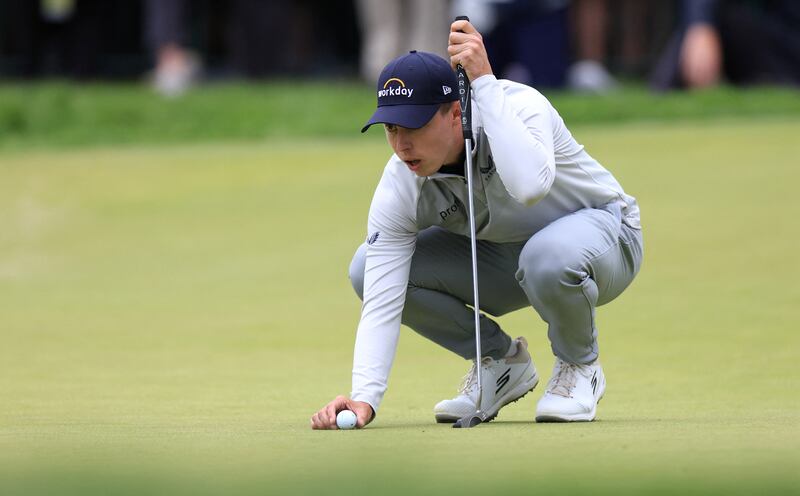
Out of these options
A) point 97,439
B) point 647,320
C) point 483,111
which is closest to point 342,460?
point 97,439

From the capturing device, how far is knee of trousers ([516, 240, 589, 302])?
432 centimetres

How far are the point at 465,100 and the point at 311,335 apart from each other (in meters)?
2.94

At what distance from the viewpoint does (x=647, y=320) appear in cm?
711

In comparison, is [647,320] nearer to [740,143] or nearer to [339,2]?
[740,143]

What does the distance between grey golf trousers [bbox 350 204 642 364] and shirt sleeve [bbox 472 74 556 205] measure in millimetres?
212

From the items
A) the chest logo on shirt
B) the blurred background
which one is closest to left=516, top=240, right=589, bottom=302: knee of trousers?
the chest logo on shirt

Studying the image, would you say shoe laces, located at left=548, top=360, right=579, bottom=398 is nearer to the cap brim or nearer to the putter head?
the putter head

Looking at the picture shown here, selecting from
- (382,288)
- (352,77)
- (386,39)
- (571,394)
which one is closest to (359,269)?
(382,288)

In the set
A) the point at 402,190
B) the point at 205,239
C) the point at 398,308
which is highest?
the point at 402,190

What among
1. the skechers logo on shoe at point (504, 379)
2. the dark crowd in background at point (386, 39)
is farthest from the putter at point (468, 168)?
the dark crowd in background at point (386, 39)

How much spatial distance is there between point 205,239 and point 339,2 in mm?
7459

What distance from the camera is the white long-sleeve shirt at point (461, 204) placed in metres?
4.33

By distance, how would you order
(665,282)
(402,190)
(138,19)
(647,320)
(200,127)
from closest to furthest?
(402,190), (647,320), (665,282), (200,127), (138,19)

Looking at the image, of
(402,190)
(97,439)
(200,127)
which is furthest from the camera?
(200,127)
